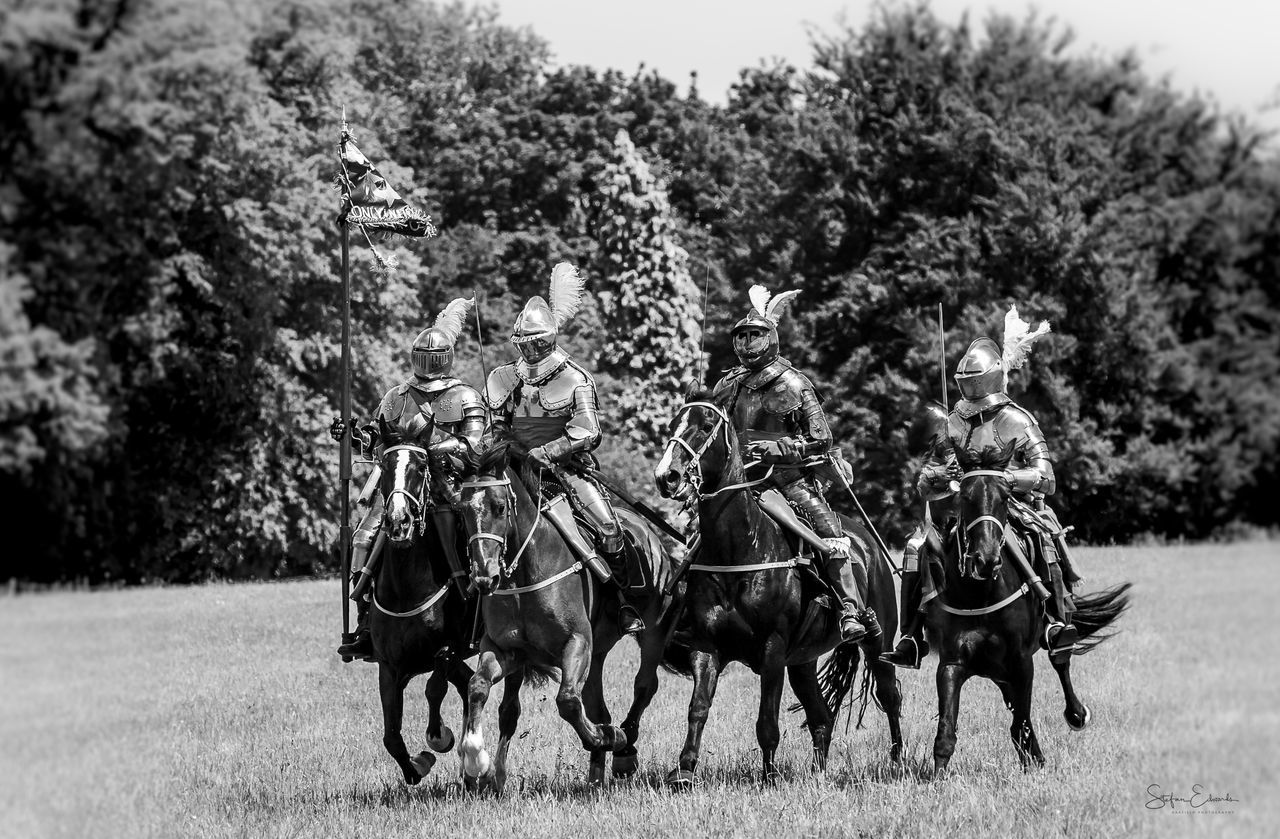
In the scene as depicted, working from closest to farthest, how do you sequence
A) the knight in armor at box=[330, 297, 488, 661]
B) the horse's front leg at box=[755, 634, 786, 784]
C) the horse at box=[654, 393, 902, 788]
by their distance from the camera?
the horse at box=[654, 393, 902, 788]
the horse's front leg at box=[755, 634, 786, 784]
the knight in armor at box=[330, 297, 488, 661]

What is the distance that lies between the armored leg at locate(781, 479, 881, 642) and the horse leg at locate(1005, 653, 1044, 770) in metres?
1.22

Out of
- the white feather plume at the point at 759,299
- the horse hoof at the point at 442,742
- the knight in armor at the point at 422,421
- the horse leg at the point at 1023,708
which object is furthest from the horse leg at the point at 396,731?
the horse leg at the point at 1023,708

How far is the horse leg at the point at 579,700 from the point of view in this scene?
10703 millimetres

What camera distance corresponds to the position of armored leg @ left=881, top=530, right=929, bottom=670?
12.1 metres

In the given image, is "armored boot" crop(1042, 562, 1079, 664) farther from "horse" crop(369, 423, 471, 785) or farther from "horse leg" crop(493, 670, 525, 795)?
"horse" crop(369, 423, 471, 785)

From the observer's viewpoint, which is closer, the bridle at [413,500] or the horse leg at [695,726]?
the bridle at [413,500]

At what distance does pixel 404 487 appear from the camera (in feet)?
35.8

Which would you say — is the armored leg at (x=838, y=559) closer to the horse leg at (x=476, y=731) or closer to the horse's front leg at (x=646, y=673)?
the horse's front leg at (x=646, y=673)

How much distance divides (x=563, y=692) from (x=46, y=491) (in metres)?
3.82

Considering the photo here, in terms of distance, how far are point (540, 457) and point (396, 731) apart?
2.40 m

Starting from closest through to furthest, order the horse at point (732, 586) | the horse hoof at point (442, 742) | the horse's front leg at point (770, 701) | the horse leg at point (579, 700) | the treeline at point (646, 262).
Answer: the horse leg at point (579, 700), the horse at point (732, 586), the horse's front leg at point (770, 701), the horse hoof at point (442, 742), the treeline at point (646, 262)

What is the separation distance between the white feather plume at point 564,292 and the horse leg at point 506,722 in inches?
119
